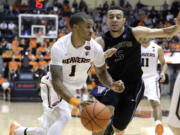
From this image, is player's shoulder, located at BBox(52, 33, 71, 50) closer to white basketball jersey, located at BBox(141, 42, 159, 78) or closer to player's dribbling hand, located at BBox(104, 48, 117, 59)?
player's dribbling hand, located at BBox(104, 48, 117, 59)

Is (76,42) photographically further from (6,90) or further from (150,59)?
(6,90)

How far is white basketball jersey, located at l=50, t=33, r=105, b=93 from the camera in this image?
4.07m

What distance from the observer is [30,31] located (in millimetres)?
16438

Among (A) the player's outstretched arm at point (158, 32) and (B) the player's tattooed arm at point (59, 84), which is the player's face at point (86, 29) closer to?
(B) the player's tattooed arm at point (59, 84)

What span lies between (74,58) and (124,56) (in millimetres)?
958

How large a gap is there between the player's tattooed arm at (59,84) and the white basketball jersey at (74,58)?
71 mm

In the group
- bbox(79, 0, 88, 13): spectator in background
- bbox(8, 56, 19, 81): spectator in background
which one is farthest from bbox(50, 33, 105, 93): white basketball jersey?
bbox(79, 0, 88, 13): spectator in background

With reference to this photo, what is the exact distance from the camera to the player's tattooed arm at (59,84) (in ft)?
12.4

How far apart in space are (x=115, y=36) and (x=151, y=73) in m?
2.71

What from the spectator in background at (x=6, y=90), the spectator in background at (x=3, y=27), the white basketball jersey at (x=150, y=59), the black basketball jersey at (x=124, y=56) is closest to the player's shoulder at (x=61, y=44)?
the black basketball jersey at (x=124, y=56)

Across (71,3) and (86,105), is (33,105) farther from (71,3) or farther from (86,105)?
(71,3)

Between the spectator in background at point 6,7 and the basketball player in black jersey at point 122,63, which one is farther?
the spectator in background at point 6,7

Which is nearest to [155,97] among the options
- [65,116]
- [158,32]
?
[158,32]

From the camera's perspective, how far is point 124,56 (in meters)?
4.93
